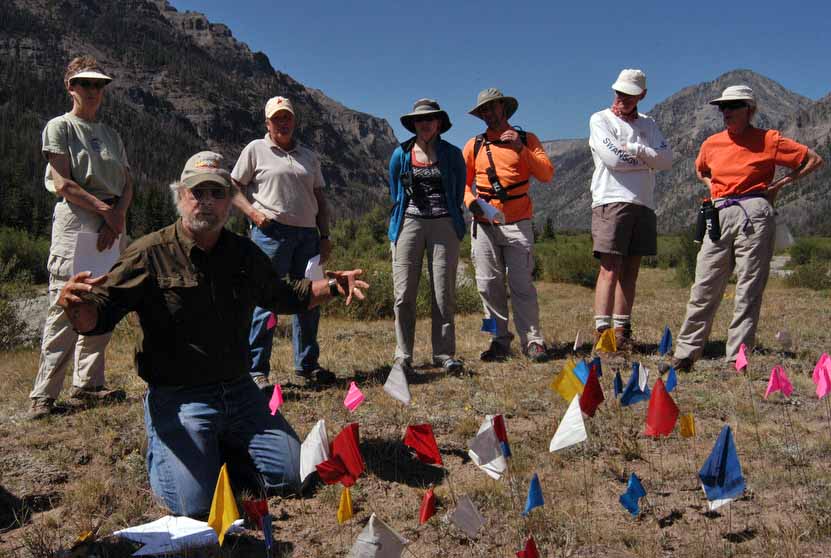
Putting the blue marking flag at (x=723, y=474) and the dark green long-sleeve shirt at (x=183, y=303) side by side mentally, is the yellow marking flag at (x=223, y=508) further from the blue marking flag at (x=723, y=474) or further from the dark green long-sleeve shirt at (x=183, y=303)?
the blue marking flag at (x=723, y=474)

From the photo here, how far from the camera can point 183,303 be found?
3.21m

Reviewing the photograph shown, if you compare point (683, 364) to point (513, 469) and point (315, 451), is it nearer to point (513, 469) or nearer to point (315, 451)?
point (513, 469)

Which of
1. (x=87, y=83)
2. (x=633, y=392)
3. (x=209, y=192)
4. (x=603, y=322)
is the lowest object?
(x=633, y=392)

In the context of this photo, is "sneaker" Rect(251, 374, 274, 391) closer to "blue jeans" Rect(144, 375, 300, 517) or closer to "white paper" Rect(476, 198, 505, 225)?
"blue jeans" Rect(144, 375, 300, 517)

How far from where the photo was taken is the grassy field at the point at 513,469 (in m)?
2.68

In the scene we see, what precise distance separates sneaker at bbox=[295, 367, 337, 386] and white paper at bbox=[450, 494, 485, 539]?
9.29ft

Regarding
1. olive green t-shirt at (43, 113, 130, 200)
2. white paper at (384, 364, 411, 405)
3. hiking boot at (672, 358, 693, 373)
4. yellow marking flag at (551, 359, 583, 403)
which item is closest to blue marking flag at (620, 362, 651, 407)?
yellow marking flag at (551, 359, 583, 403)

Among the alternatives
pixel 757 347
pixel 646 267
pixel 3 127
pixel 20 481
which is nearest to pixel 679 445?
pixel 757 347

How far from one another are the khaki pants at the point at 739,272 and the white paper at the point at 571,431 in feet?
9.15

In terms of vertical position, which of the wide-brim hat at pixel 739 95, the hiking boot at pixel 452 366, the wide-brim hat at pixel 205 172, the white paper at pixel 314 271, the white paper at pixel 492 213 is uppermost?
the wide-brim hat at pixel 739 95

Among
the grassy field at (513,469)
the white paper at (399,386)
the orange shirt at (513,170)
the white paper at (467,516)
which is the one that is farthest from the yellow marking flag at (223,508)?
the orange shirt at (513,170)

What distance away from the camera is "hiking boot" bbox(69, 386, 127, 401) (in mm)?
4656

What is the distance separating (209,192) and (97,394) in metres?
2.35

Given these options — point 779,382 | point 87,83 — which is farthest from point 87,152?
point 779,382
